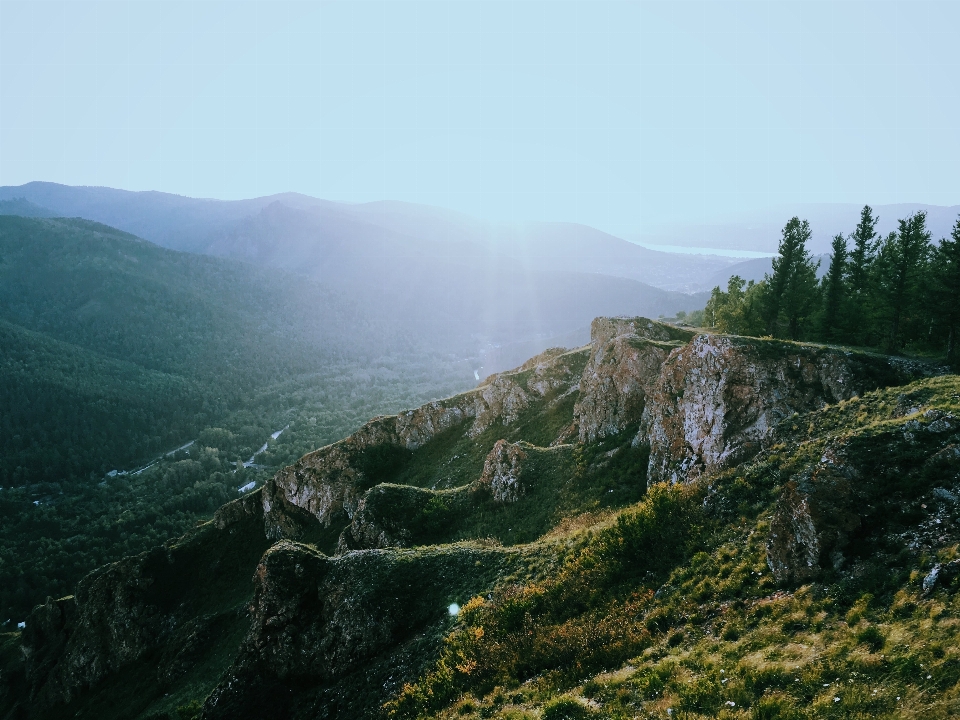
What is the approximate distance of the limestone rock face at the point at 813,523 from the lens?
53.7ft

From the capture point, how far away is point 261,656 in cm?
2719

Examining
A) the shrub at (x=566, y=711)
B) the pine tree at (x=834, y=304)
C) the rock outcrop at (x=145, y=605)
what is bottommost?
the rock outcrop at (x=145, y=605)

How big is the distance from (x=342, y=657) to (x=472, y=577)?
26.6 feet

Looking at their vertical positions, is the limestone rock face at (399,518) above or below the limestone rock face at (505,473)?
below

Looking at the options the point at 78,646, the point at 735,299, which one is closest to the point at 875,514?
the point at 735,299

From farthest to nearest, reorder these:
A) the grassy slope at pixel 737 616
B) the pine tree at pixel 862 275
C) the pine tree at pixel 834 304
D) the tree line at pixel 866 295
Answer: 1. the pine tree at pixel 834 304
2. the pine tree at pixel 862 275
3. the tree line at pixel 866 295
4. the grassy slope at pixel 737 616

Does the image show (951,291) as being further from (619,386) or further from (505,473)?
(505,473)

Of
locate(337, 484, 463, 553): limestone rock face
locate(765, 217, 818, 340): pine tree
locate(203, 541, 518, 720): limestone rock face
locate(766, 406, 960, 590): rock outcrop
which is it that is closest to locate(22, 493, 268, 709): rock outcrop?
locate(337, 484, 463, 553): limestone rock face

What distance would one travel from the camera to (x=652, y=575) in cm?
2083

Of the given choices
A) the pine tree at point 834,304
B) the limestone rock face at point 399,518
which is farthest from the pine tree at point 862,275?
the limestone rock face at point 399,518

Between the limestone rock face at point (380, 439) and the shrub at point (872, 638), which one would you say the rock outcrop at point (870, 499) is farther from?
the limestone rock face at point (380, 439)

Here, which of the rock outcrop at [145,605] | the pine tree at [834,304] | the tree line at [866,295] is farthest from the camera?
the pine tree at [834,304]

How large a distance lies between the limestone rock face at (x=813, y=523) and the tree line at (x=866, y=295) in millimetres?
36586

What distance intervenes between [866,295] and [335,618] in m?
72.8
